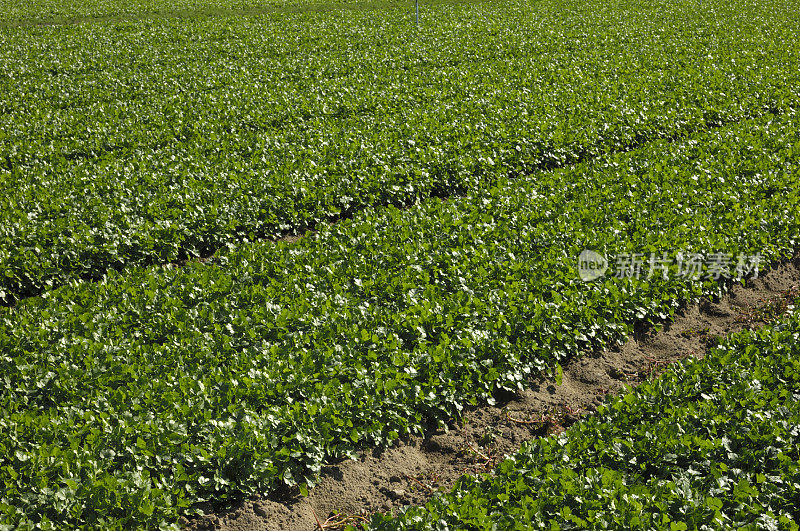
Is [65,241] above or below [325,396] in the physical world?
above

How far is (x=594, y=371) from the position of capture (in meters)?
5.78

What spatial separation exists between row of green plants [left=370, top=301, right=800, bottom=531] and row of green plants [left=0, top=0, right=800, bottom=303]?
15.2 feet

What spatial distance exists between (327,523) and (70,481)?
5.64 ft

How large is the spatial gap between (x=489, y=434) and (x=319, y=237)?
10.9 ft

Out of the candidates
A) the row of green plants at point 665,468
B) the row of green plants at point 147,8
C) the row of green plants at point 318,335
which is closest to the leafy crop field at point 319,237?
the row of green plants at point 318,335

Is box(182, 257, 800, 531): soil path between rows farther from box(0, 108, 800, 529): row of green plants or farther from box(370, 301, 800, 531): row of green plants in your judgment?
box(370, 301, 800, 531): row of green plants

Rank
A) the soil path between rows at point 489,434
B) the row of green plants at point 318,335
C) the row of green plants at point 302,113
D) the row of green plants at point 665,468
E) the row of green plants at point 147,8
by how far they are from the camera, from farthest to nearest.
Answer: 1. the row of green plants at point 147,8
2. the row of green plants at point 302,113
3. the soil path between rows at point 489,434
4. the row of green plants at point 318,335
5. the row of green plants at point 665,468

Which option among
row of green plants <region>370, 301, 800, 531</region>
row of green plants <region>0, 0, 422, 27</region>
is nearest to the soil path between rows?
row of green plants <region>370, 301, 800, 531</region>

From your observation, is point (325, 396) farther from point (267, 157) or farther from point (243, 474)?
point (267, 157)

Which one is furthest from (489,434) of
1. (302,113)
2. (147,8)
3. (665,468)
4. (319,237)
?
(147,8)

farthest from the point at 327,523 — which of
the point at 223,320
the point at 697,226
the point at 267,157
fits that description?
the point at 267,157

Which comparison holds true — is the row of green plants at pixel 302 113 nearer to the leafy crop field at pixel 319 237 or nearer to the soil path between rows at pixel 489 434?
the leafy crop field at pixel 319 237

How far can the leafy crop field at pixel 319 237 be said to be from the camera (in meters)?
4.43

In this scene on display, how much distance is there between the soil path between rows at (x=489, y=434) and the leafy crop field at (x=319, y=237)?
175 mm
